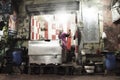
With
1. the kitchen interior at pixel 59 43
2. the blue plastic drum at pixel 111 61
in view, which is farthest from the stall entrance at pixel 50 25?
the blue plastic drum at pixel 111 61

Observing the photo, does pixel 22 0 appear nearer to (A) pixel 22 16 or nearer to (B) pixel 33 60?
(A) pixel 22 16

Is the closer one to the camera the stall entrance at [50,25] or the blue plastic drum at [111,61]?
the blue plastic drum at [111,61]

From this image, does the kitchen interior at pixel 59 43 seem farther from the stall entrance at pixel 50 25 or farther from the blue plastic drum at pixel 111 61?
the stall entrance at pixel 50 25

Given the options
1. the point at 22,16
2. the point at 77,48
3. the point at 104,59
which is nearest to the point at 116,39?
the point at 104,59

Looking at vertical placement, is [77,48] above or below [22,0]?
below

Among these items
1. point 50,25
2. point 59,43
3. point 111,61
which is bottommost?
point 111,61

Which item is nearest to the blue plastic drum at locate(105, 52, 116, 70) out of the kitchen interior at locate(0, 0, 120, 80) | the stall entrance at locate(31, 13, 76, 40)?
the kitchen interior at locate(0, 0, 120, 80)

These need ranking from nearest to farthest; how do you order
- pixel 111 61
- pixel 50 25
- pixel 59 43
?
pixel 111 61 < pixel 59 43 < pixel 50 25

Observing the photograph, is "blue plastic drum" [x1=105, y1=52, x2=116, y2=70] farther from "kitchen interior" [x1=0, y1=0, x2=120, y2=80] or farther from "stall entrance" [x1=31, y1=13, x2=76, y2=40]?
"stall entrance" [x1=31, y1=13, x2=76, y2=40]

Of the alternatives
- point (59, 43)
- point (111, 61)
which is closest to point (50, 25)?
point (59, 43)

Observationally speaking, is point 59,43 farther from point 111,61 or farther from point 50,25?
point 50,25

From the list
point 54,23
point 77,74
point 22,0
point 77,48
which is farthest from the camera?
point 54,23

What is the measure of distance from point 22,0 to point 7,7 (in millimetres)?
1188

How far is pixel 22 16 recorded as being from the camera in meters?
17.5
